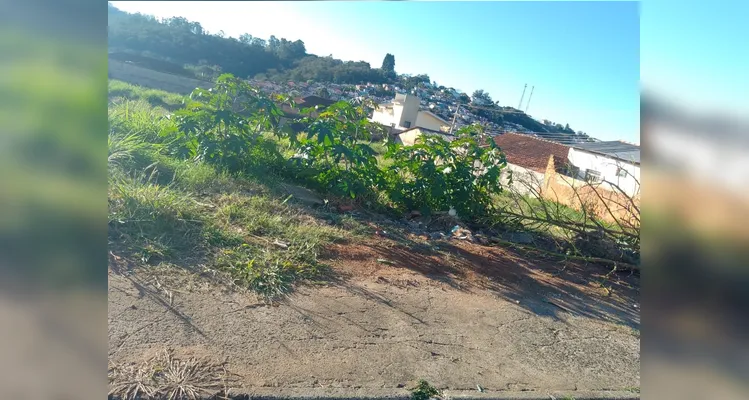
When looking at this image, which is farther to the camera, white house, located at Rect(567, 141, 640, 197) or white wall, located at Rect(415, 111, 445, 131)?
white wall, located at Rect(415, 111, 445, 131)

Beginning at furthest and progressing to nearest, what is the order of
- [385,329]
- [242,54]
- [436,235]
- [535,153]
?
1. [535,153]
2. [242,54]
3. [436,235]
4. [385,329]

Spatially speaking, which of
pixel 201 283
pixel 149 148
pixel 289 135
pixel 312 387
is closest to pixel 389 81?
pixel 289 135

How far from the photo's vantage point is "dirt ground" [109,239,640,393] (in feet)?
8.23

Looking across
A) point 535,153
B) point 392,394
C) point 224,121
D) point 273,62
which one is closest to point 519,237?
point 392,394

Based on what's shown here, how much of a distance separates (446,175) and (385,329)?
3.29 m

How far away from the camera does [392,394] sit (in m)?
2.38

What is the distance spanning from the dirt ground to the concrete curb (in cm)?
4

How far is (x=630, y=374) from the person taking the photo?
10.0 ft

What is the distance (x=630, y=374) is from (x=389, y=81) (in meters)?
6.72

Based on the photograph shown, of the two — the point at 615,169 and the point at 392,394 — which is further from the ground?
the point at 615,169

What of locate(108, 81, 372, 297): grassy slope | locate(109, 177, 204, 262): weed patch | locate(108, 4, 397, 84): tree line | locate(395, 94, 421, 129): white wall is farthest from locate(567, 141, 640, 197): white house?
locate(395, 94, 421, 129): white wall

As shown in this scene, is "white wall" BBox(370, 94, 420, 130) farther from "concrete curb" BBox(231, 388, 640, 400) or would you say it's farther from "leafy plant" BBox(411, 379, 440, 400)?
"leafy plant" BBox(411, 379, 440, 400)

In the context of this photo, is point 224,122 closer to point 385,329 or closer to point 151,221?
point 151,221

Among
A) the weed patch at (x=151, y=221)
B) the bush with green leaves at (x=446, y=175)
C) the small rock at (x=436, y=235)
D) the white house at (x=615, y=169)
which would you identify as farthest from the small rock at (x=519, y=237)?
the weed patch at (x=151, y=221)
